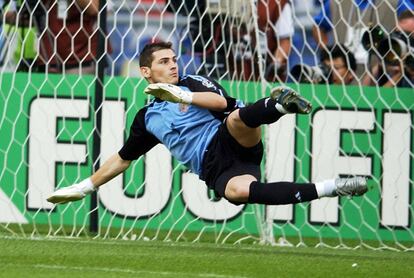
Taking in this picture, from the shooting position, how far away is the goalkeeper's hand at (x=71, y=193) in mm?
9023

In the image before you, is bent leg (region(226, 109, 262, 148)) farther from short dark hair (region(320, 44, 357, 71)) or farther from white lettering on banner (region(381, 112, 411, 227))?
short dark hair (region(320, 44, 357, 71))

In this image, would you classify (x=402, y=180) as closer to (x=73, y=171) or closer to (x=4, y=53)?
(x=73, y=171)

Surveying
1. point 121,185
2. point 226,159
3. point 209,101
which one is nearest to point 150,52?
point 209,101

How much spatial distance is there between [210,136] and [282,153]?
1.99 m

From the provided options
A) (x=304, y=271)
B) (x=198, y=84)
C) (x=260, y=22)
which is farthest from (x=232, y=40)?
(x=304, y=271)

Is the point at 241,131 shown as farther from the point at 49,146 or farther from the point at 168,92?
the point at 49,146

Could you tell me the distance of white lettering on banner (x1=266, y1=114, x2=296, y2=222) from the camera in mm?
10562

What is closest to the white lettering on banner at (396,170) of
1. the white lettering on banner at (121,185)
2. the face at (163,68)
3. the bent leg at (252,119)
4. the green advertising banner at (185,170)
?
the green advertising banner at (185,170)

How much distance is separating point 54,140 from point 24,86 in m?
0.55

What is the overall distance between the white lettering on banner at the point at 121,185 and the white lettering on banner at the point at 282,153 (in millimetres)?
918

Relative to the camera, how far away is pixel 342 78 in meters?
10.7

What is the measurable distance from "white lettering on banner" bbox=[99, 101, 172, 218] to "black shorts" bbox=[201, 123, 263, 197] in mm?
2059

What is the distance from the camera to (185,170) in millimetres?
10656

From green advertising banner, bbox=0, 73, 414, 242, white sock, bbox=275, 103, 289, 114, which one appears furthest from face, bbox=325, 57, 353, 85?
white sock, bbox=275, 103, 289, 114
